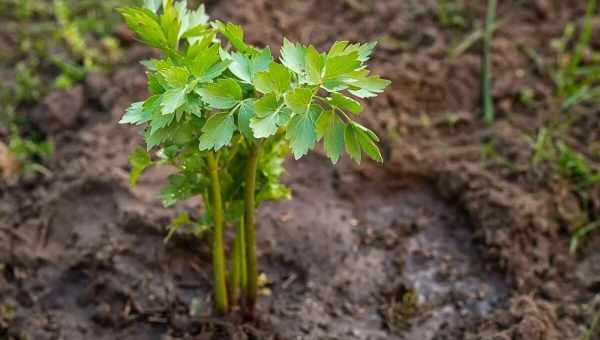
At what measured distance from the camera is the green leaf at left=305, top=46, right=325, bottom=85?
1.70 metres

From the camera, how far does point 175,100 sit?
1.70 meters

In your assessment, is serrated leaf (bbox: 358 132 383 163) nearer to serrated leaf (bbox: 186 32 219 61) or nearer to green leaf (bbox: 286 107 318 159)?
green leaf (bbox: 286 107 318 159)

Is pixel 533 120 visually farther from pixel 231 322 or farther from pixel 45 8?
pixel 45 8

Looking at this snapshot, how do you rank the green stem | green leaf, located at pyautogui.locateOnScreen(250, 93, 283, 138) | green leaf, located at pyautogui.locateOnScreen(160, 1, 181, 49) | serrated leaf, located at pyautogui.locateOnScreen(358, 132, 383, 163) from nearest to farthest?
green leaf, located at pyautogui.locateOnScreen(250, 93, 283, 138), serrated leaf, located at pyautogui.locateOnScreen(358, 132, 383, 163), green leaf, located at pyautogui.locateOnScreen(160, 1, 181, 49), the green stem

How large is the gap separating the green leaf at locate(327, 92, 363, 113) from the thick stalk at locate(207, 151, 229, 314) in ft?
1.10

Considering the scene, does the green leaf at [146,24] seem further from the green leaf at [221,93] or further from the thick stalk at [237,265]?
the thick stalk at [237,265]

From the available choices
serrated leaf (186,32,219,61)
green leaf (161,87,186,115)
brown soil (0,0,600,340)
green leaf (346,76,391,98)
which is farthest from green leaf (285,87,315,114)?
brown soil (0,0,600,340)

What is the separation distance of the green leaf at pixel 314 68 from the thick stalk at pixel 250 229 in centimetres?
29

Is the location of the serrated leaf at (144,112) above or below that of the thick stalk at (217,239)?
above

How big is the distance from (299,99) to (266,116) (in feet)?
0.25

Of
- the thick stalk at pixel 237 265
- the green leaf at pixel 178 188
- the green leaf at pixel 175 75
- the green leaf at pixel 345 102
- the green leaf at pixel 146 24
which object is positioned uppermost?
the green leaf at pixel 146 24

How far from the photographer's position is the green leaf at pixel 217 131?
1723 millimetres

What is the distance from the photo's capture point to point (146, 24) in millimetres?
1863

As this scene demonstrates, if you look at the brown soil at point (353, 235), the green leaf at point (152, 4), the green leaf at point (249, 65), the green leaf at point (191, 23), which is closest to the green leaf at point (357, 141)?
the green leaf at point (249, 65)
